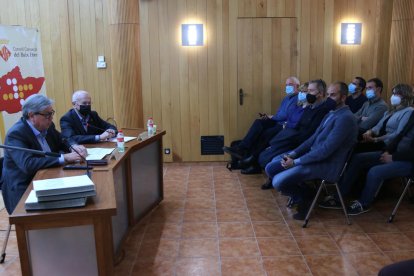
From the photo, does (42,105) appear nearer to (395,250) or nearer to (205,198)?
(205,198)

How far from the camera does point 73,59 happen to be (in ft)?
18.6

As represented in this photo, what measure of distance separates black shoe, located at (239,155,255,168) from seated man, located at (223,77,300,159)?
6 cm

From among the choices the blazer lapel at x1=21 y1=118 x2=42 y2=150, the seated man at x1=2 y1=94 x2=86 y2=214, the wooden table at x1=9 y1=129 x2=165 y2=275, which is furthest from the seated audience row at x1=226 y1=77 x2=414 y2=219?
the blazer lapel at x1=21 y1=118 x2=42 y2=150

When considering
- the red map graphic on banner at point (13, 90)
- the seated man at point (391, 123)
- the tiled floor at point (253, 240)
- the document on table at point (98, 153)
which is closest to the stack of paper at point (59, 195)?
the document on table at point (98, 153)

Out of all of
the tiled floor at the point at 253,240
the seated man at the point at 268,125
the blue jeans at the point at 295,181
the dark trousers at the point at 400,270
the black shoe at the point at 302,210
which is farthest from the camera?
the seated man at the point at 268,125

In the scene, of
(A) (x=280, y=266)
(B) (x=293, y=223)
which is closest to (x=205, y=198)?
(B) (x=293, y=223)

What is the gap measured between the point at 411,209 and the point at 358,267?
4.85 feet

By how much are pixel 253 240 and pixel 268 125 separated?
241 centimetres

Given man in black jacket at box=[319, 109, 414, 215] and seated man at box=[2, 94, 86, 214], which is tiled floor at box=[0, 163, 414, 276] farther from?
seated man at box=[2, 94, 86, 214]

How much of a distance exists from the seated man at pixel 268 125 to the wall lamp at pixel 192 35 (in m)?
1.38

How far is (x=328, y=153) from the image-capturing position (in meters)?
3.34

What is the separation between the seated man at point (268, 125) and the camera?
17.2 ft

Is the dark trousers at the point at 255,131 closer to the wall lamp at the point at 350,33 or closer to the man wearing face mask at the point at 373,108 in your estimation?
the man wearing face mask at the point at 373,108

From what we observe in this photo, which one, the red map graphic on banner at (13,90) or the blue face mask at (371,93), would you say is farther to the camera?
the red map graphic on banner at (13,90)
